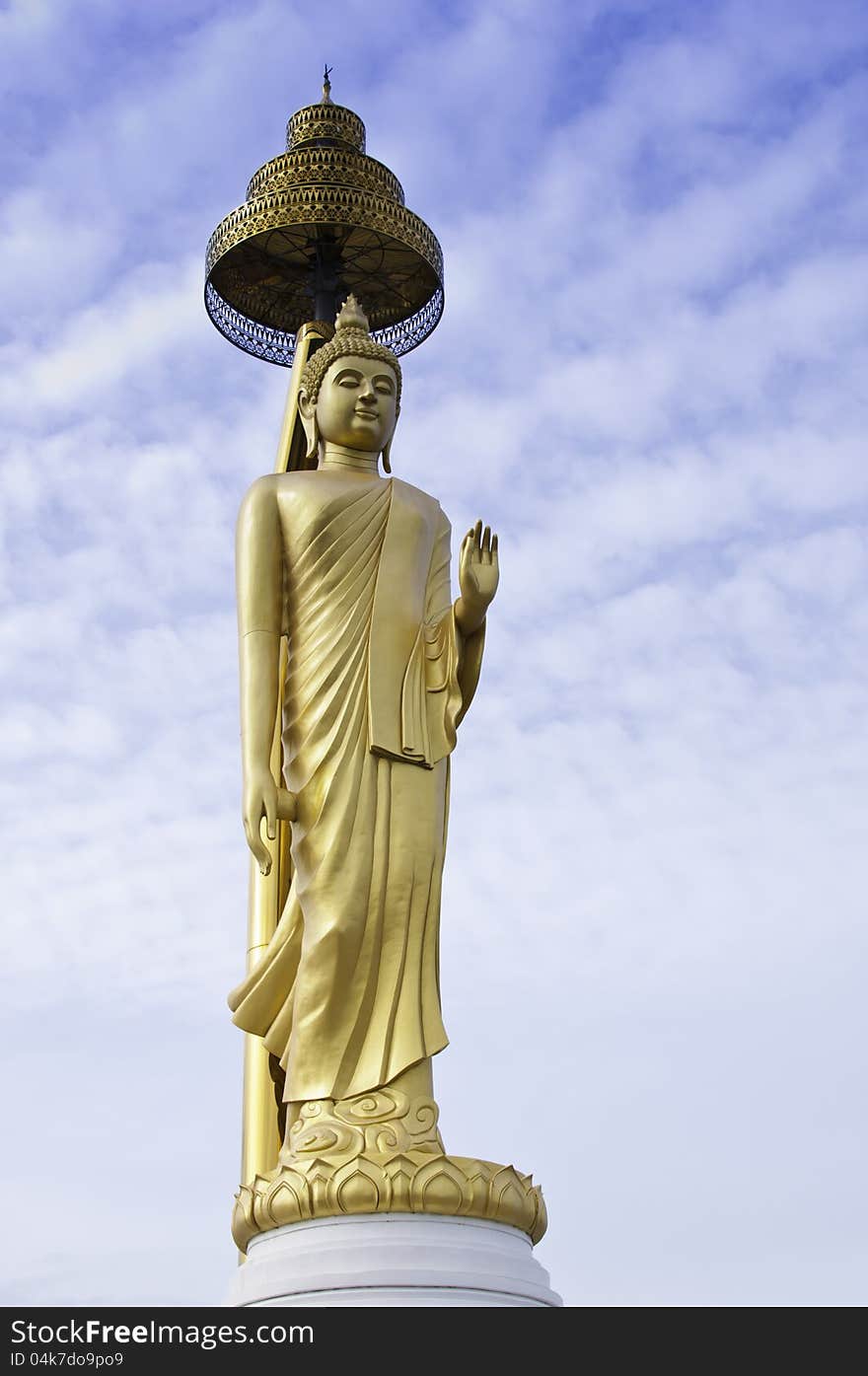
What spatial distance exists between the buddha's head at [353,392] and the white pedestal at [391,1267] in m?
3.26

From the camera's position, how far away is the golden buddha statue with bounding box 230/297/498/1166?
21.2ft

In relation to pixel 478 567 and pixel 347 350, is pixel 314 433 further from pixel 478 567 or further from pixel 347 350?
pixel 478 567

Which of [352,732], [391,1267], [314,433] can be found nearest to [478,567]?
[352,732]

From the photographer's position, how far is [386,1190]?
5.79m

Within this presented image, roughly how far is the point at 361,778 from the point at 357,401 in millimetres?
1669

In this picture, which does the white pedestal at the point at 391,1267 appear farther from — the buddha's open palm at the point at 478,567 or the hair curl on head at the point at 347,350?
the hair curl on head at the point at 347,350

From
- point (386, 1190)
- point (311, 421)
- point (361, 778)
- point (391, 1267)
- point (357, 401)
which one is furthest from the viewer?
point (311, 421)

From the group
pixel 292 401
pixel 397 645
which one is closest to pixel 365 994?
pixel 397 645

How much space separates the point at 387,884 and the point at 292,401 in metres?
3.46

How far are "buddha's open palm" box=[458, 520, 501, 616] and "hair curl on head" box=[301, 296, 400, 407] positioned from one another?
1.07 metres

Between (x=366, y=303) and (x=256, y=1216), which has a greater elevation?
(x=366, y=303)

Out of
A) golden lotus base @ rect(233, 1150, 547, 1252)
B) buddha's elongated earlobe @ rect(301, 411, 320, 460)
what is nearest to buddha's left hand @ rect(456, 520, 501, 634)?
buddha's elongated earlobe @ rect(301, 411, 320, 460)

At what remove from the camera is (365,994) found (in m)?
6.52

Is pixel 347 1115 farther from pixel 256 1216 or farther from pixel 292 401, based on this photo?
pixel 292 401
